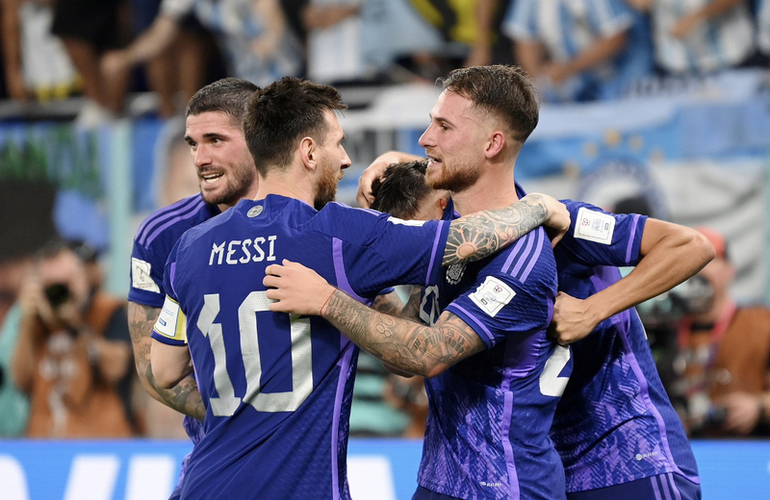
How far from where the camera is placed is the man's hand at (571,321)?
2.65m

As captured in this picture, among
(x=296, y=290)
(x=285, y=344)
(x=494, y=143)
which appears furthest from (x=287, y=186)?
(x=494, y=143)

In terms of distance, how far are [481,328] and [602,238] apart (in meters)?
0.66

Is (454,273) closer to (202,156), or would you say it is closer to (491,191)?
(491,191)

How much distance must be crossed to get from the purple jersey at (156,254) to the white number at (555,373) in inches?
55.3

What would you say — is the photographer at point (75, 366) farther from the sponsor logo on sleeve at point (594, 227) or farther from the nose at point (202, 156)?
the sponsor logo on sleeve at point (594, 227)

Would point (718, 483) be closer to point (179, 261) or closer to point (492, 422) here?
Answer: point (492, 422)

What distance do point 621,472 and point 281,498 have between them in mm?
1260

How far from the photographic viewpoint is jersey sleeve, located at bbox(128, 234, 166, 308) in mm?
3219

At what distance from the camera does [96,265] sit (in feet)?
30.1

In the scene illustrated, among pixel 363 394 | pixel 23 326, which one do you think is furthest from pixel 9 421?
pixel 363 394

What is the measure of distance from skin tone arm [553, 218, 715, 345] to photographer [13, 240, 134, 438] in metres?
7.06

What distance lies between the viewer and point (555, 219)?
263 cm

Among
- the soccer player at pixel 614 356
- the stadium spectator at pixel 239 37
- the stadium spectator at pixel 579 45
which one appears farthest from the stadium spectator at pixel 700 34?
the soccer player at pixel 614 356

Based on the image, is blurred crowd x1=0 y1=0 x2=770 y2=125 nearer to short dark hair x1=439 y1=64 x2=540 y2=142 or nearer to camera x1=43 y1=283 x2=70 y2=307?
camera x1=43 y1=283 x2=70 y2=307
